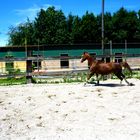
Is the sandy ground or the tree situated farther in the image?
the tree

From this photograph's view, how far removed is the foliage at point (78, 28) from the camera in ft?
213

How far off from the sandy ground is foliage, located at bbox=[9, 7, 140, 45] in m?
50.4

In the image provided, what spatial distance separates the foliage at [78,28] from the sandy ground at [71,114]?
165 feet

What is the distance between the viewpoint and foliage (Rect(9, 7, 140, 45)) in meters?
65.0

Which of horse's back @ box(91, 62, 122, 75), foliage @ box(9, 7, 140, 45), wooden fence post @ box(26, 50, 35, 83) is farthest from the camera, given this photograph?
foliage @ box(9, 7, 140, 45)

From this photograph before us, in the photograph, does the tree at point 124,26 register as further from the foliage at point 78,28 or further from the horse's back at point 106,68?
the horse's back at point 106,68

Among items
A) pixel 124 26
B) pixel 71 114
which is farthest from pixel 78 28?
pixel 71 114

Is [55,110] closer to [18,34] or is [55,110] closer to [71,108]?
[71,108]

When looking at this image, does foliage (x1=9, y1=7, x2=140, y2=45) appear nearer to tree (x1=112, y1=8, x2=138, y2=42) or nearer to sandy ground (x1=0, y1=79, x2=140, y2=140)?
tree (x1=112, y1=8, x2=138, y2=42)

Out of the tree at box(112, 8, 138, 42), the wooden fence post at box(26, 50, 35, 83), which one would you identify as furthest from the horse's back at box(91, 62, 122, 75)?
the tree at box(112, 8, 138, 42)

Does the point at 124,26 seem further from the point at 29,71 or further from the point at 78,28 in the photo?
the point at 29,71

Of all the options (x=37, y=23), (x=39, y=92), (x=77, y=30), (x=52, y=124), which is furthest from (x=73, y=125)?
(x=37, y=23)

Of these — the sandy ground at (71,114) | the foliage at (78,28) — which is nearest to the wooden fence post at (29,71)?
the sandy ground at (71,114)

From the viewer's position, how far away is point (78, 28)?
66125 mm
